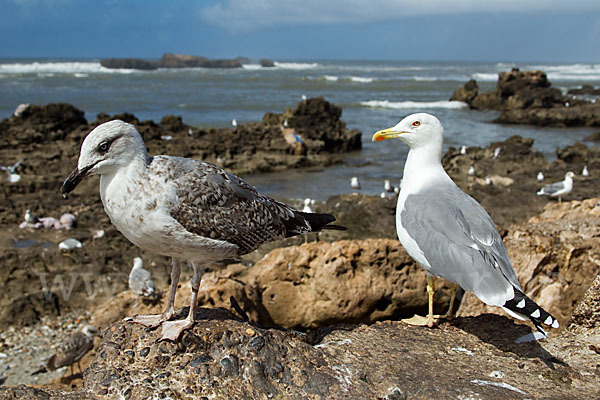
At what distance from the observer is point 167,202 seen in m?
2.64

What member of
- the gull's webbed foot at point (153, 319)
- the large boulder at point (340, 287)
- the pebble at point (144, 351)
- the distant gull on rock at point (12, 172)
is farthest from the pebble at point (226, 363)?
the distant gull on rock at point (12, 172)

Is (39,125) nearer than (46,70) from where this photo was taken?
Yes

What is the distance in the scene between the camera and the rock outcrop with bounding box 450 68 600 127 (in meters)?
26.8

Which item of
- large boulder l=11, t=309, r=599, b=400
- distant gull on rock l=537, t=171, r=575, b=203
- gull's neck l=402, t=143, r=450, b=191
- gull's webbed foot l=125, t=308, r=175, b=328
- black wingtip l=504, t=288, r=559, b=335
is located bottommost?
distant gull on rock l=537, t=171, r=575, b=203

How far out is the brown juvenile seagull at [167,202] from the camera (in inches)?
102

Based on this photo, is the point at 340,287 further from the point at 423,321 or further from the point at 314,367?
the point at 314,367

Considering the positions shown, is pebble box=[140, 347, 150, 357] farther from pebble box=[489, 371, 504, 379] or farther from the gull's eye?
pebble box=[489, 371, 504, 379]

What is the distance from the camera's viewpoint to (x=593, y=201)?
5.65 metres

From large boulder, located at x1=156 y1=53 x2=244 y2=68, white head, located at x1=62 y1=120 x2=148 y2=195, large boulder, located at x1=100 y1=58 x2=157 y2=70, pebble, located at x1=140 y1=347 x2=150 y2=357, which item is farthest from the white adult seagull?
large boulder, located at x1=156 y1=53 x2=244 y2=68

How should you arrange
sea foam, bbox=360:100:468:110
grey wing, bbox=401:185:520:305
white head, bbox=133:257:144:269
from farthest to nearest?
sea foam, bbox=360:100:468:110, white head, bbox=133:257:144:269, grey wing, bbox=401:185:520:305

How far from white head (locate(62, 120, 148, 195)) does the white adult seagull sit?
1.87 meters

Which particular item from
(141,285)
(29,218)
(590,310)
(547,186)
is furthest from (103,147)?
(547,186)

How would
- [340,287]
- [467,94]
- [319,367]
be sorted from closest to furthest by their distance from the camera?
1. [319,367]
2. [340,287]
3. [467,94]

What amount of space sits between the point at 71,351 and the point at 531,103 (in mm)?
31588
